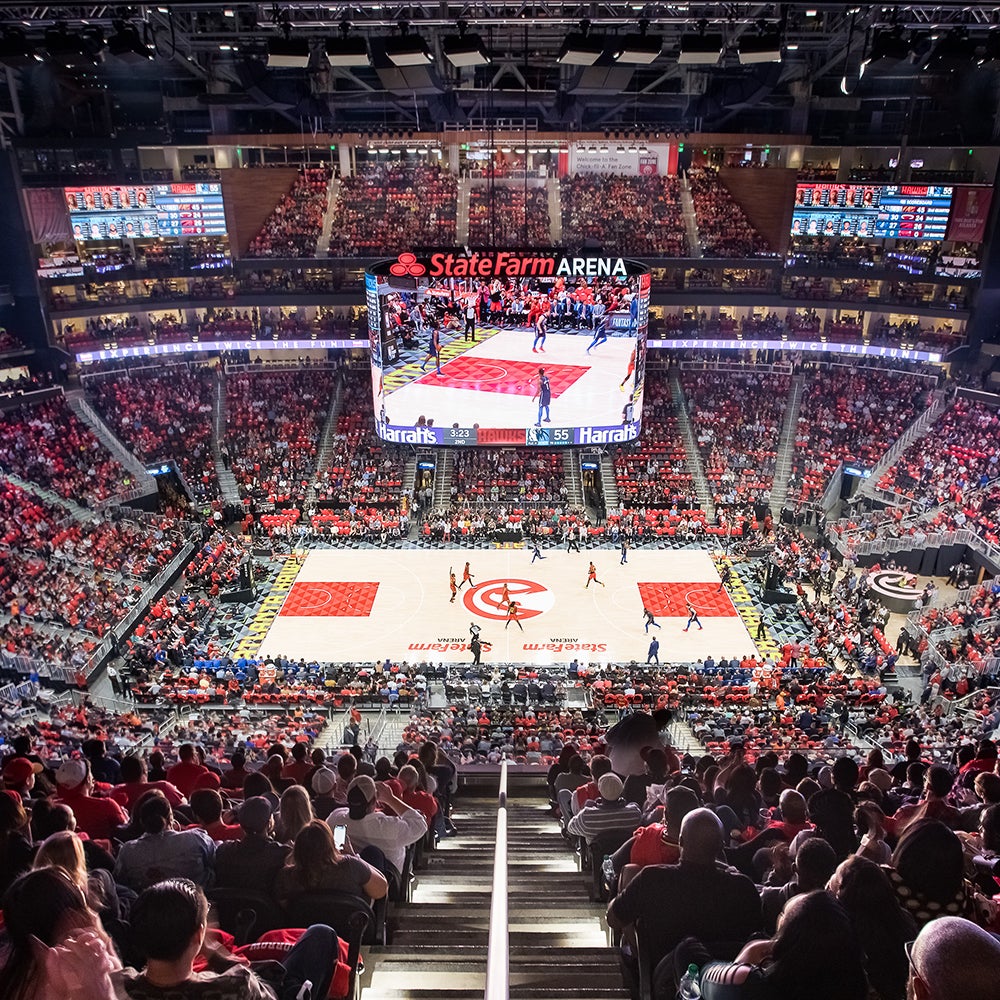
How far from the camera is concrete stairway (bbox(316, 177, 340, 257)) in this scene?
42.1m

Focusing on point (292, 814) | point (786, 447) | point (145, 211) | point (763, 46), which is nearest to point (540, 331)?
point (786, 447)

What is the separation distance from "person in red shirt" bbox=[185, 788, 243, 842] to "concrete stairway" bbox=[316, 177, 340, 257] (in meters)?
38.2

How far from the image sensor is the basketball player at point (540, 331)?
30.1 metres

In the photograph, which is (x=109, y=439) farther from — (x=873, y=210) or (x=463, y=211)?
(x=873, y=210)

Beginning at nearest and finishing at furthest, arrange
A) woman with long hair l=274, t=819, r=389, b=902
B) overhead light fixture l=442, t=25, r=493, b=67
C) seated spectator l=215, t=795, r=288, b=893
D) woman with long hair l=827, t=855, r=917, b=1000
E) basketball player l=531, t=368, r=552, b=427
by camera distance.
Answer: woman with long hair l=827, t=855, r=917, b=1000
woman with long hair l=274, t=819, r=389, b=902
seated spectator l=215, t=795, r=288, b=893
overhead light fixture l=442, t=25, r=493, b=67
basketball player l=531, t=368, r=552, b=427

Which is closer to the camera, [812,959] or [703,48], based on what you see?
[812,959]

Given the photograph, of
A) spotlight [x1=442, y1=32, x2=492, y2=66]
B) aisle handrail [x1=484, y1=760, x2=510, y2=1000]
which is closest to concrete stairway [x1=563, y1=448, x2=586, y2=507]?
spotlight [x1=442, y1=32, x2=492, y2=66]

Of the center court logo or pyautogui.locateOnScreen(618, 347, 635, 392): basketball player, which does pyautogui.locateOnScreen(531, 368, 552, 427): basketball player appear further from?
the center court logo

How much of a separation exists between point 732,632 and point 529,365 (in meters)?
12.0

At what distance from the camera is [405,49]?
53.0 ft

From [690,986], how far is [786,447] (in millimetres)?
35190

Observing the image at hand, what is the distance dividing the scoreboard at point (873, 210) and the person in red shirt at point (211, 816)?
130 feet

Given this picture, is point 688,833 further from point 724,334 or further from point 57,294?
point 57,294

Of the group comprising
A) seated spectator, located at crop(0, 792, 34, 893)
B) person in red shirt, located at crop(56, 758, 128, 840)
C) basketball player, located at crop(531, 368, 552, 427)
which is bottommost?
basketball player, located at crop(531, 368, 552, 427)
